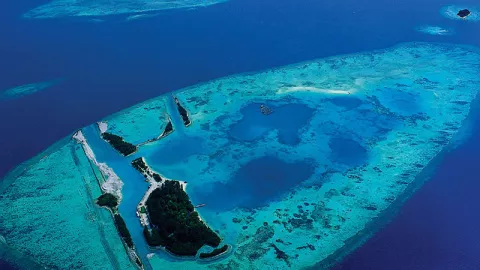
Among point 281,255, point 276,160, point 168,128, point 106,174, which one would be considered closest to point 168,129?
point 168,128

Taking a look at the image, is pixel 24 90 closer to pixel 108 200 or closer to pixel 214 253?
pixel 108 200

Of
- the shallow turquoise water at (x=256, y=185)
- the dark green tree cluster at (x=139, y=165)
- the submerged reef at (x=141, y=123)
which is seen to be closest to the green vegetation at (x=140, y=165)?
the dark green tree cluster at (x=139, y=165)

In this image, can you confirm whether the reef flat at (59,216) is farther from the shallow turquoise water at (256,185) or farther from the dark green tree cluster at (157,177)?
the shallow turquoise water at (256,185)

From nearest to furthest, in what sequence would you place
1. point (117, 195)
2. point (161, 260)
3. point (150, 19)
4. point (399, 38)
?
point (161, 260), point (117, 195), point (399, 38), point (150, 19)

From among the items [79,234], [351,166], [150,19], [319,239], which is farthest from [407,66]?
[79,234]

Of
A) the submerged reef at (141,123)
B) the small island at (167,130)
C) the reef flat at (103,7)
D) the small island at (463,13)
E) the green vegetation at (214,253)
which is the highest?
the reef flat at (103,7)

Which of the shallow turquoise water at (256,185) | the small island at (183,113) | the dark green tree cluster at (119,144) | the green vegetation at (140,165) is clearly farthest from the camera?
the small island at (183,113)

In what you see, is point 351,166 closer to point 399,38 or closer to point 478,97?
point 478,97
